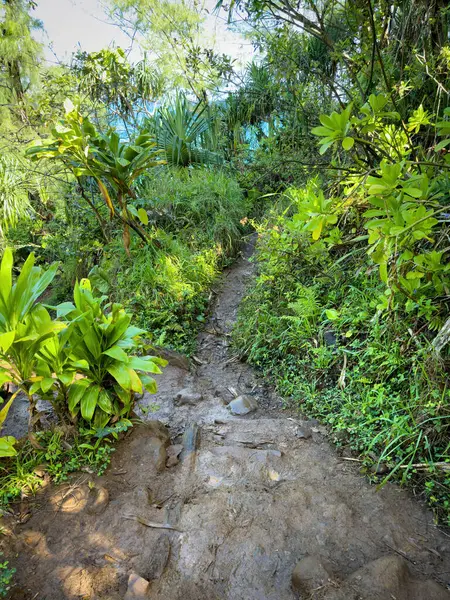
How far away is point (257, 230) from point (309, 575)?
363 centimetres

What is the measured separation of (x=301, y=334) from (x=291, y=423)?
84 cm

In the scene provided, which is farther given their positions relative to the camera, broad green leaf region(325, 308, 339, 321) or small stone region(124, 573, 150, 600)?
broad green leaf region(325, 308, 339, 321)

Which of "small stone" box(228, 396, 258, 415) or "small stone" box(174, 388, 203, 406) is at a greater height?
"small stone" box(174, 388, 203, 406)

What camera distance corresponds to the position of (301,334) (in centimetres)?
320

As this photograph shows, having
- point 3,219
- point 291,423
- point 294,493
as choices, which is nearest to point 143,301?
point 291,423

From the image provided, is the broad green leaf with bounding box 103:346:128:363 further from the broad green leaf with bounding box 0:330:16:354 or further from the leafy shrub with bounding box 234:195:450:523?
the leafy shrub with bounding box 234:195:450:523

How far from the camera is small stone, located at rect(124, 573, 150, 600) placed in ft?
4.79

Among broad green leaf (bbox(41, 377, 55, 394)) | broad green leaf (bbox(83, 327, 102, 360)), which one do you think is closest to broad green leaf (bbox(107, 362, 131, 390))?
broad green leaf (bbox(83, 327, 102, 360))

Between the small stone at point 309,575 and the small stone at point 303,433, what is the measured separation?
92 centimetres

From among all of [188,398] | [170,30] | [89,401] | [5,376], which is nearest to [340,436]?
[188,398]

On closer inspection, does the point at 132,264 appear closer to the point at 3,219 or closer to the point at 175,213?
the point at 175,213

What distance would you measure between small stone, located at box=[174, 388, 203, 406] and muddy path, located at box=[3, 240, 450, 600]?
516 millimetres

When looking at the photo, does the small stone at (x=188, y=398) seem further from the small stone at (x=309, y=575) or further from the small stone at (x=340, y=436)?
the small stone at (x=309, y=575)

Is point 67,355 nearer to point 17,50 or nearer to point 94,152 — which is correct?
point 94,152
